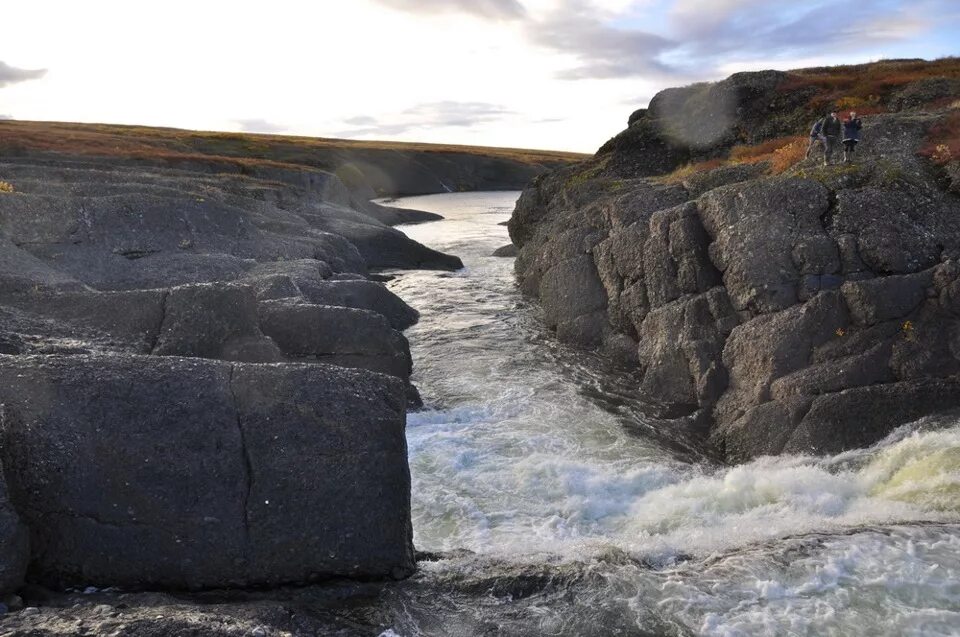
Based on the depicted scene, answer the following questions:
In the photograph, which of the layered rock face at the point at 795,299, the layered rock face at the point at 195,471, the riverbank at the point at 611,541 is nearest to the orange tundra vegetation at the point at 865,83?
the layered rock face at the point at 795,299

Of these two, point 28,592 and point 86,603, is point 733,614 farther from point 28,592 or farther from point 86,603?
point 28,592

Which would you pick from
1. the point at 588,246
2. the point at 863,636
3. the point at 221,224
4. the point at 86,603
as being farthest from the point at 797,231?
the point at 221,224

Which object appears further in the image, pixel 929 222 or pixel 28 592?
pixel 929 222

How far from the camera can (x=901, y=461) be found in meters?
17.4

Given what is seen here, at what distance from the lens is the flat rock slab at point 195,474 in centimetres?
1139

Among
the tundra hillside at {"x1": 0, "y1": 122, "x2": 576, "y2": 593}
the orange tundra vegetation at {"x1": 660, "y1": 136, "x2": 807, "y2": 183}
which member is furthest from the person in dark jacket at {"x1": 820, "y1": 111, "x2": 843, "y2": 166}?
the tundra hillside at {"x1": 0, "y1": 122, "x2": 576, "y2": 593}

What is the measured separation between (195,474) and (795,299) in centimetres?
1847

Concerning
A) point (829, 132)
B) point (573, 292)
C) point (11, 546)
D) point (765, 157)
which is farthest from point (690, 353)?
point (11, 546)

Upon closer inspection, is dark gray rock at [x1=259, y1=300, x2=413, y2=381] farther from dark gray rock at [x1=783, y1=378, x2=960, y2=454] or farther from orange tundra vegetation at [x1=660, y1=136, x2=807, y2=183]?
orange tundra vegetation at [x1=660, y1=136, x2=807, y2=183]

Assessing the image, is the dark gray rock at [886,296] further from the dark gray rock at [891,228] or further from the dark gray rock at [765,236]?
the dark gray rock at [765,236]

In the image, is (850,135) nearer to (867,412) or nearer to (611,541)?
(867,412)

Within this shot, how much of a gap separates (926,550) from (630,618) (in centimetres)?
596

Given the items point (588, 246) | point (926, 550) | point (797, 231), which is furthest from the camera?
point (588, 246)

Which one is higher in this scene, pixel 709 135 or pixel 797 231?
pixel 709 135
